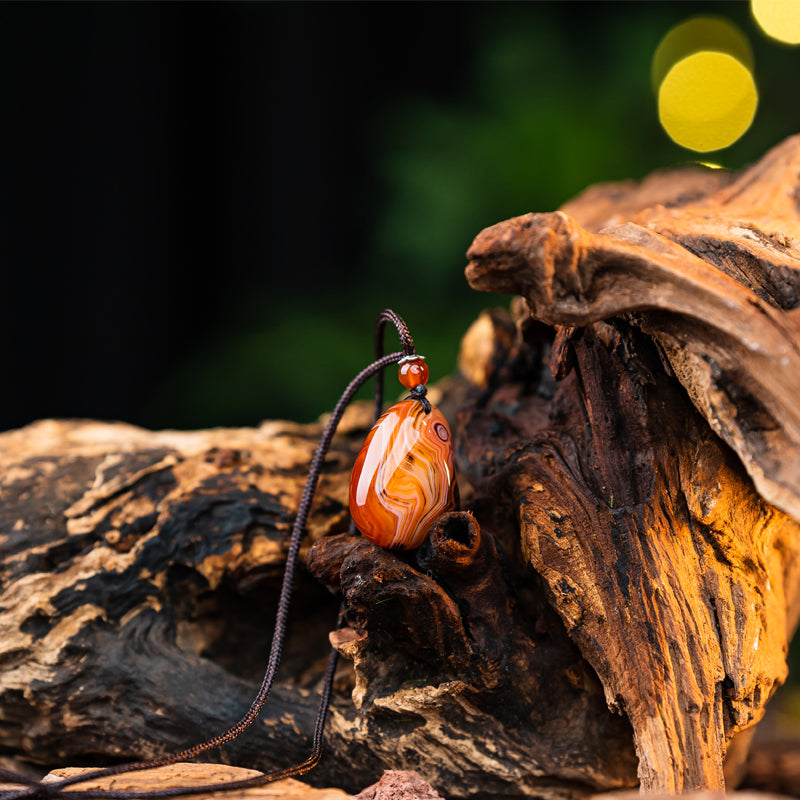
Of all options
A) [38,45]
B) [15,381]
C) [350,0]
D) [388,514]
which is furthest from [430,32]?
[388,514]

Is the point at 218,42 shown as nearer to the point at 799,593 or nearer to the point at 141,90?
the point at 141,90

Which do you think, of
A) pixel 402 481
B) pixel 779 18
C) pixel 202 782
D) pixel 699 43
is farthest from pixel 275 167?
pixel 202 782

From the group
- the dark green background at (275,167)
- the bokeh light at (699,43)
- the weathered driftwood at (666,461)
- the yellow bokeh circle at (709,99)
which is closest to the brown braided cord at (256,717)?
the weathered driftwood at (666,461)

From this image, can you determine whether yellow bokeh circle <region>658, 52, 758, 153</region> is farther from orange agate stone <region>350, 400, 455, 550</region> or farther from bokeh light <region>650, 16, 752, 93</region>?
orange agate stone <region>350, 400, 455, 550</region>

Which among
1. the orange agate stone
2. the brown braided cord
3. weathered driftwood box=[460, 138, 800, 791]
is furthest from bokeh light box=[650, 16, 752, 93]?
the orange agate stone

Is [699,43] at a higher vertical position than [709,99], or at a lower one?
higher

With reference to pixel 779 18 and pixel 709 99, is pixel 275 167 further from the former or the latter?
pixel 779 18

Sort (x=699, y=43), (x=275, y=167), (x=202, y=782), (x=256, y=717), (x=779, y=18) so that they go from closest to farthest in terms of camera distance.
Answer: (x=202, y=782) → (x=256, y=717) → (x=779, y=18) → (x=699, y=43) → (x=275, y=167)
